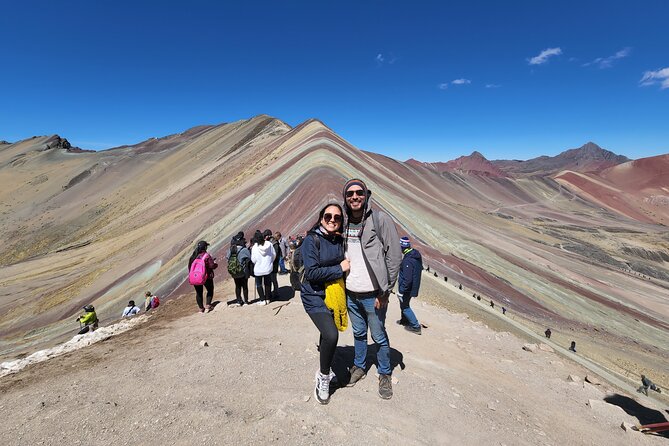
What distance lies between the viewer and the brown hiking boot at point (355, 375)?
3.69 metres

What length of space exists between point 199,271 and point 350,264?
4.55 meters

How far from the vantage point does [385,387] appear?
11.6ft

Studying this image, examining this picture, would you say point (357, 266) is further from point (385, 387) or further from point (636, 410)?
point (636, 410)

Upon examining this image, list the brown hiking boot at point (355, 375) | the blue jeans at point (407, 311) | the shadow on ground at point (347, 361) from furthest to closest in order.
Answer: the blue jeans at point (407, 311)
the shadow on ground at point (347, 361)
the brown hiking boot at point (355, 375)

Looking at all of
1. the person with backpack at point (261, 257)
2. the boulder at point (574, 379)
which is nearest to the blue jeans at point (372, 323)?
the boulder at point (574, 379)

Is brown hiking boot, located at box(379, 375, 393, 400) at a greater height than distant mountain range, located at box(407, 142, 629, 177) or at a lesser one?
lesser

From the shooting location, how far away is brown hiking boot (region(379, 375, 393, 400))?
3484 millimetres

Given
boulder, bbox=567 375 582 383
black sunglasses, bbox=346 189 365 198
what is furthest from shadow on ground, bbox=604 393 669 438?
black sunglasses, bbox=346 189 365 198

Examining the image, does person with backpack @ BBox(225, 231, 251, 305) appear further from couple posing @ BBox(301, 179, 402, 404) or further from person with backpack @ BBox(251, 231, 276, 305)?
couple posing @ BBox(301, 179, 402, 404)

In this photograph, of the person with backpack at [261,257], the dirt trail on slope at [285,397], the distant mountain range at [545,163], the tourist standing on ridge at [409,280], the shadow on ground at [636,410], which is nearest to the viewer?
the dirt trail on slope at [285,397]

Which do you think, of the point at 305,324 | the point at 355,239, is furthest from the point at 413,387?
the point at 305,324

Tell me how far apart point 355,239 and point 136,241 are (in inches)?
845

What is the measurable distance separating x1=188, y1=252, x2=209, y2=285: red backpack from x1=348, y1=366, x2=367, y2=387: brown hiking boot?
418 cm

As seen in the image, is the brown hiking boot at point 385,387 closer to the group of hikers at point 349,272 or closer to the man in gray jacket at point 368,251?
the group of hikers at point 349,272
